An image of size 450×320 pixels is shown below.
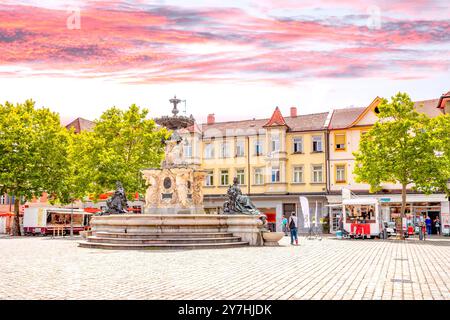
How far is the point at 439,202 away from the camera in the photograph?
45.6m

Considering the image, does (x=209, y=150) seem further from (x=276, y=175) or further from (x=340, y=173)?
(x=340, y=173)

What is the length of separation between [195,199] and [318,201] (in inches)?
969

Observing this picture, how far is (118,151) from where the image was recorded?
44344mm

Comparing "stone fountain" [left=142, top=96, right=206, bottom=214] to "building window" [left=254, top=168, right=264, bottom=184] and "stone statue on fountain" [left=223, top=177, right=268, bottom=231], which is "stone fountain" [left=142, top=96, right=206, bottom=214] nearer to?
"stone statue on fountain" [left=223, top=177, right=268, bottom=231]

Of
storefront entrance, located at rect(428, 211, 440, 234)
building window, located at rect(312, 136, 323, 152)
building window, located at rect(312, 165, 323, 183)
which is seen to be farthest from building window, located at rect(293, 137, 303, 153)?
storefront entrance, located at rect(428, 211, 440, 234)

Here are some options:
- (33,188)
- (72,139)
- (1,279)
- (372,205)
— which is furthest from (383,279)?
(72,139)

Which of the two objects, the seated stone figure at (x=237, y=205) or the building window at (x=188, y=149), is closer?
the seated stone figure at (x=237, y=205)

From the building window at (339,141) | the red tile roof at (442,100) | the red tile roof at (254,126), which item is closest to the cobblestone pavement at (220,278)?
the red tile roof at (442,100)

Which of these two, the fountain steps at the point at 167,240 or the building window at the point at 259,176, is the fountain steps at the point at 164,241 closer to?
the fountain steps at the point at 167,240

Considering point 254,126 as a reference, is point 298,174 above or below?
below

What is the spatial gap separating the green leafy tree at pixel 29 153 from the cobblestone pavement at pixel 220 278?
2555cm

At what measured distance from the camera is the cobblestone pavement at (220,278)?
9.68 meters

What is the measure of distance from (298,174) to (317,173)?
180 cm

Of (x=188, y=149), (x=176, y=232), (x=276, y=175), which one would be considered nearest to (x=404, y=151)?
(x=176, y=232)
